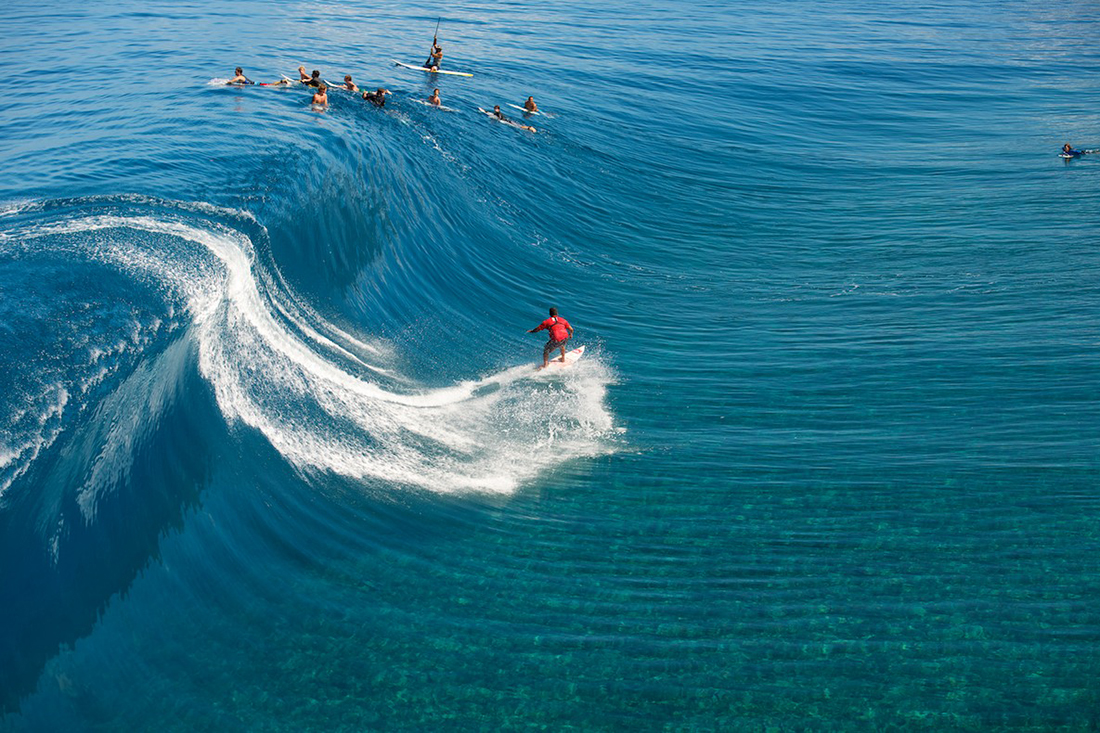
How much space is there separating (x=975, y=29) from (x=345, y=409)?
7155cm

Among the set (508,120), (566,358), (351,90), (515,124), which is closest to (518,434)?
(566,358)

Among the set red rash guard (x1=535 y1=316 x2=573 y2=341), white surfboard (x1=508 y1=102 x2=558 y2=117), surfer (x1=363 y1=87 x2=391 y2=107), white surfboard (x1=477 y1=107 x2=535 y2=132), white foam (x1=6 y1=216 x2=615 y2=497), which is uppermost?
white surfboard (x1=508 y1=102 x2=558 y2=117)

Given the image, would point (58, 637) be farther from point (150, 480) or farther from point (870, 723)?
point (870, 723)

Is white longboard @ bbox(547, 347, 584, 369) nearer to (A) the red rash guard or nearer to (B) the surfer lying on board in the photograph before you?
(A) the red rash guard

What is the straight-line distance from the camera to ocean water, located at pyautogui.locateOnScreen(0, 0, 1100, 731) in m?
11.5


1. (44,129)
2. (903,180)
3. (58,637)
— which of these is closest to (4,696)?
(58,637)

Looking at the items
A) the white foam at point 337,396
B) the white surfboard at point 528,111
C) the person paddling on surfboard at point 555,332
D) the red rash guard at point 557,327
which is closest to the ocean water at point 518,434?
the white foam at point 337,396

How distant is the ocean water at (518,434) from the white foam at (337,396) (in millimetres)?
92

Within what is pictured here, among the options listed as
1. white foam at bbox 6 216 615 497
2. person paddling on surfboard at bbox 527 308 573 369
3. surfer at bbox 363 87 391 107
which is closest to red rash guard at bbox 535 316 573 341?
person paddling on surfboard at bbox 527 308 573 369

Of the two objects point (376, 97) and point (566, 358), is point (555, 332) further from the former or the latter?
point (376, 97)

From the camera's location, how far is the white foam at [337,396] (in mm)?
15633

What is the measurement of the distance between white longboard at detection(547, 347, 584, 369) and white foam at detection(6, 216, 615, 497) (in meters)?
0.30

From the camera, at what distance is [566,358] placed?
65.8 feet

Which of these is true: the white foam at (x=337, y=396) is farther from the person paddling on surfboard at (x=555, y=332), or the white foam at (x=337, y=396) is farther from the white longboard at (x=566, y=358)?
the person paddling on surfboard at (x=555, y=332)
